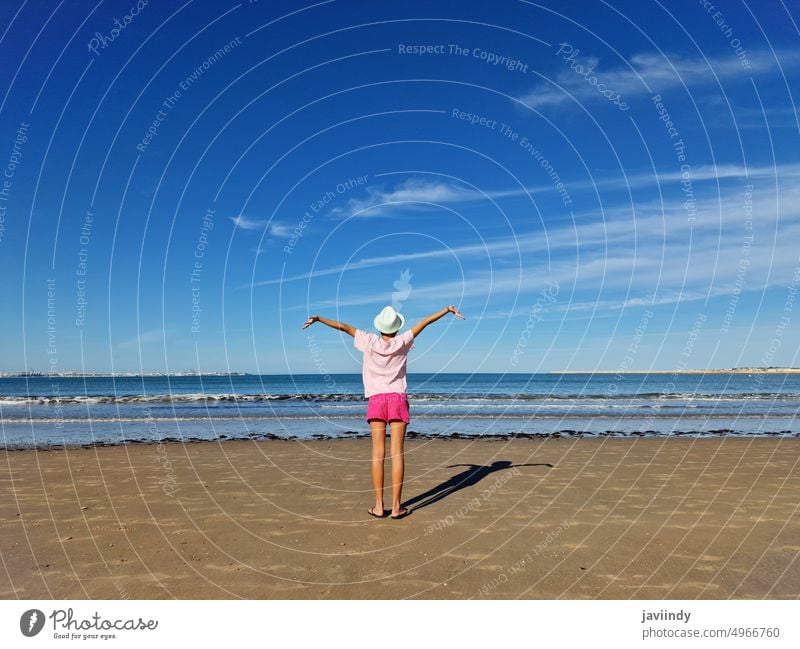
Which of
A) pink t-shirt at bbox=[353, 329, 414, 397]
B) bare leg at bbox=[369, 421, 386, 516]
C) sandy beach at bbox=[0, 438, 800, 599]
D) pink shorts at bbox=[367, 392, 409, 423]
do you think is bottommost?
sandy beach at bbox=[0, 438, 800, 599]

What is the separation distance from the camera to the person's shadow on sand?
9.75 m

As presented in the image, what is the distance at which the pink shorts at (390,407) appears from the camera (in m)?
8.26

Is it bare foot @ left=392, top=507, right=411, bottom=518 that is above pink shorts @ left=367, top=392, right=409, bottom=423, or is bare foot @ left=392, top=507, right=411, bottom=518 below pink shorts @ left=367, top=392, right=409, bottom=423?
below

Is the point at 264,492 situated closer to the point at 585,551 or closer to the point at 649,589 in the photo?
the point at 585,551

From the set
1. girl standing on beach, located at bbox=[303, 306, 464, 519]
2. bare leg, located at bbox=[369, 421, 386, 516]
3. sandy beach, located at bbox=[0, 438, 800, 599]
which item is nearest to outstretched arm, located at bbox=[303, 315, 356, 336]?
girl standing on beach, located at bbox=[303, 306, 464, 519]

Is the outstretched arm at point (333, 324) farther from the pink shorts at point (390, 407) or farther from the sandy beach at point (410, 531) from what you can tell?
the sandy beach at point (410, 531)

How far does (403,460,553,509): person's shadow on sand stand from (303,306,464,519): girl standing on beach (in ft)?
4.47

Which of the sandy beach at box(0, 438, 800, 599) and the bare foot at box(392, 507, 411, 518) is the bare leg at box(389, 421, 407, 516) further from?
the sandy beach at box(0, 438, 800, 599)

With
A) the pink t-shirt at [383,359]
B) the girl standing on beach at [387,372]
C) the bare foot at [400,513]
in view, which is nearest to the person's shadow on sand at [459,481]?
the bare foot at [400,513]

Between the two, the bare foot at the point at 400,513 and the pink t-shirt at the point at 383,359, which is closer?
the pink t-shirt at the point at 383,359

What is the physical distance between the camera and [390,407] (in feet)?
27.2

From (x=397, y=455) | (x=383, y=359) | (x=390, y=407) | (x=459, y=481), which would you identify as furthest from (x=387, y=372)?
(x=459, y=481)

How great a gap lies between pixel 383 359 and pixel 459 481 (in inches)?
175

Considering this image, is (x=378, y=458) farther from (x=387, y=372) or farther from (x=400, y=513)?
(x=387, y=372)
